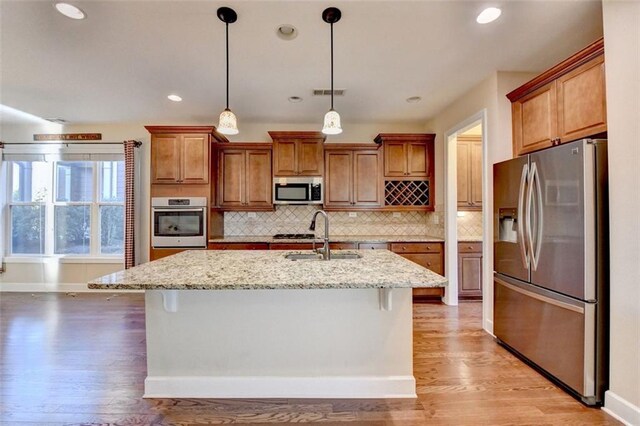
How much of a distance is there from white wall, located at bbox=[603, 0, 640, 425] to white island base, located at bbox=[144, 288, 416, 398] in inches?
46.4

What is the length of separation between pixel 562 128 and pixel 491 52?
882 millimetres

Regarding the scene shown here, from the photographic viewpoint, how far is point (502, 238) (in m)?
2.67

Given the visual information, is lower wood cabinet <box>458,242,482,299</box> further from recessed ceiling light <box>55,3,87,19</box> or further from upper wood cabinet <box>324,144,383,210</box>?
recessed ceiling light <box>55,3,87,19</box>

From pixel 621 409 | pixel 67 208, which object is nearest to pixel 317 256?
pixel 621 409

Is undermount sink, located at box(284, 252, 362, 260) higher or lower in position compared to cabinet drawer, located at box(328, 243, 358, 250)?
higher

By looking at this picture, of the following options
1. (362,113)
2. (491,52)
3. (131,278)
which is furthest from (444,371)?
(362,113)

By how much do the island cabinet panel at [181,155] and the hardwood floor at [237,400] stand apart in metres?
1.93

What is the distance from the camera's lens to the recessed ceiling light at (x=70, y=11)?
2.01 m

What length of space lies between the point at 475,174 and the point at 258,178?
3205mm

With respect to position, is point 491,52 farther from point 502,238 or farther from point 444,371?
point 444,371

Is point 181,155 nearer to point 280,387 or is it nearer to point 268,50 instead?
point 268,50

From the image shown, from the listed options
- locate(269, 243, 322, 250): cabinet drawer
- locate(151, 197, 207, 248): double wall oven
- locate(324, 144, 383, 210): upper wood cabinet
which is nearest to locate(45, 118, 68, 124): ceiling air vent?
locate(151, 197, 207, 248): double wall oven

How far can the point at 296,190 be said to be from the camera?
4.33 meters

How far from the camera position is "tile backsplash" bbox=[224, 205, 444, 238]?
15.4 feet
